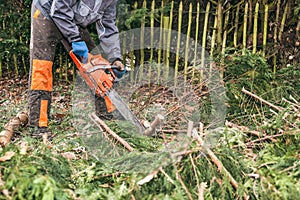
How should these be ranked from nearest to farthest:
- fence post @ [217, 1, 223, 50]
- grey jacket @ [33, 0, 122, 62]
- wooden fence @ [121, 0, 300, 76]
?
1. grey jacket @ [33, 0, 122, 62]
2. wooden fence @ [121, 0, 300, 76]
3. fence post @ [217, 1, 223, 50]

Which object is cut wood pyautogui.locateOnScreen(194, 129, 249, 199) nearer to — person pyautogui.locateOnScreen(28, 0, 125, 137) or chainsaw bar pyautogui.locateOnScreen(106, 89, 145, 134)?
chainsaw bar pyautogui.locateOnScreen(106, 89, 145, 134)

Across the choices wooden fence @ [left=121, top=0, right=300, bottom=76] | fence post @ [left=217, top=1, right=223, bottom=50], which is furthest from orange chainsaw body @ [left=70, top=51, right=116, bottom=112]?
fence post @ [left=217, top=1, right=223, bottom=50]

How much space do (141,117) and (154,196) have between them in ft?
6.21

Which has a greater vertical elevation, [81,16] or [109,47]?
[81,16]

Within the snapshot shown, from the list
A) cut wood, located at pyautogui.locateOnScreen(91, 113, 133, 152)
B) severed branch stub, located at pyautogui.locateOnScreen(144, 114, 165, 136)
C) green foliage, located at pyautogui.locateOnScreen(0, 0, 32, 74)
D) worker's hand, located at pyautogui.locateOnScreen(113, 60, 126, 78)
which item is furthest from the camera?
green foliage, located at pyautogui.locateOnScreen(0, 0, 32, 74)

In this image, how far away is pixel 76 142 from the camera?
10.4 feet

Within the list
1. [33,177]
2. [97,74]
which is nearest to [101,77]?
[97,74]

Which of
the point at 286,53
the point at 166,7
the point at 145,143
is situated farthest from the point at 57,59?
the point at 145,143

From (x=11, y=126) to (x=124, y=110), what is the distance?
1.17 m

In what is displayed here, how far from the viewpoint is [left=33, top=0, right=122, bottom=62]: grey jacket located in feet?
11.5

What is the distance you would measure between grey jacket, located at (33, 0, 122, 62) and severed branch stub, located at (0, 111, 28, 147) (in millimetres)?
1007

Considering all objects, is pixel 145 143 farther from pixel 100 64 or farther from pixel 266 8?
pixel 266 8

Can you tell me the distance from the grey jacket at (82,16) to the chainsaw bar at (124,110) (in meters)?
0.56

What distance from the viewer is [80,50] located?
353cm
